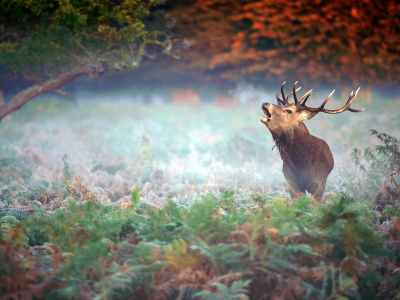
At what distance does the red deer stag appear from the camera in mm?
5871

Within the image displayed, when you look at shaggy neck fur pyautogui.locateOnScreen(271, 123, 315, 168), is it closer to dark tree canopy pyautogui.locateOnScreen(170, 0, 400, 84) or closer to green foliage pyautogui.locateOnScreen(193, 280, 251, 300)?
green foliage pyautogui.locateOnScreen(193, 280, 251, 300)

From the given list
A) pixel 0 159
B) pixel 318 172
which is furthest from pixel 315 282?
pixel 0 159

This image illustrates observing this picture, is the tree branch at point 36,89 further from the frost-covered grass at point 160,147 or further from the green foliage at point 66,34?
the frost-covered grass at point 160,147

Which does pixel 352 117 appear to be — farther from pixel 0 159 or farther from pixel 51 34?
pixel 0 159

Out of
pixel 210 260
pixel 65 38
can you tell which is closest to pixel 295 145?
pixel 210 260

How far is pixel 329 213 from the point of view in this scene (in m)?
3.93

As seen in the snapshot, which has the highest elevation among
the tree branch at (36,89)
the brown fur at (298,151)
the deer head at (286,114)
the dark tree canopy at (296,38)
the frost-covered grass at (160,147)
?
the dark tree canopy at (296,38)

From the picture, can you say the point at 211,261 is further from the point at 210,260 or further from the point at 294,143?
the point at 294,143

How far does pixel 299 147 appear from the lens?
6.01m

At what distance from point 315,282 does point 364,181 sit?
4.63 meters

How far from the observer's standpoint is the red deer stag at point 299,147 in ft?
19.3

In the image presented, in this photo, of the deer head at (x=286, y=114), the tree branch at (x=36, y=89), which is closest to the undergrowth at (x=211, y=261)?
the deer head at (x=286, y=114)

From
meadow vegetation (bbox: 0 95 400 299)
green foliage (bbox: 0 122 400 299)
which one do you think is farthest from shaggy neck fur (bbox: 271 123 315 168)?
green foliage (bbox: 0 122 400 299)

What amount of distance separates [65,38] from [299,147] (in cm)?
627
